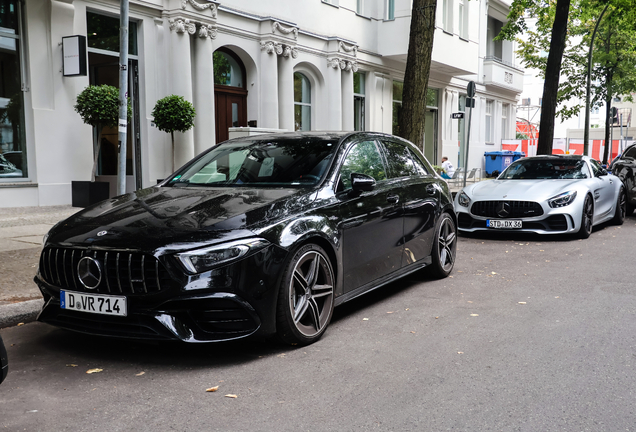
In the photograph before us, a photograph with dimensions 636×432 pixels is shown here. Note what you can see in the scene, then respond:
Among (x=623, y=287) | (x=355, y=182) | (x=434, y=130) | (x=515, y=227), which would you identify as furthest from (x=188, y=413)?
(x=434, y=130)

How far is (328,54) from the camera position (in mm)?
20406

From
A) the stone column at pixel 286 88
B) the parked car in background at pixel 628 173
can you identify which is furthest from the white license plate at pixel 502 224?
the stone column at pixel 286 88

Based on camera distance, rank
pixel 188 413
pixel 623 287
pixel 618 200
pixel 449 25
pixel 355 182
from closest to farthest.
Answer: pixel 188 413
pixel 355 182
pixel 623 287
pixel 618 200
pixel 449 25

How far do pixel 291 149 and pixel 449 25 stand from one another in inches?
817

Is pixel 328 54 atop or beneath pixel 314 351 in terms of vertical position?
atop

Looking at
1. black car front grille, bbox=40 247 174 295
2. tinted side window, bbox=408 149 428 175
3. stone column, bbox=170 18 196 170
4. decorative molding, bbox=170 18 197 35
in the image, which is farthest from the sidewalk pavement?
decorative molding, bbox=170 18 197 35

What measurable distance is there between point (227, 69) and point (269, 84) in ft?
3.94

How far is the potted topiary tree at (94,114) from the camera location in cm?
1246

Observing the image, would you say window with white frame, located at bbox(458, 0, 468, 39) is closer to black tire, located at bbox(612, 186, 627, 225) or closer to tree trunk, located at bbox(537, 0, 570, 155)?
tree trunk, located at bbox(537, 0, 570, 155)

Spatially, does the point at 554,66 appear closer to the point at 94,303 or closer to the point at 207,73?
the point at 207,73

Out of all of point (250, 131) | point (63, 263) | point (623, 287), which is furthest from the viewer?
point (250, 131)

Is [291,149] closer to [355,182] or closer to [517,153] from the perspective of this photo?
[355,182]

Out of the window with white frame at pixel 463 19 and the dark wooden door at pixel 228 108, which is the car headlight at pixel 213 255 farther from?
the window with white frame at pixel 463 19

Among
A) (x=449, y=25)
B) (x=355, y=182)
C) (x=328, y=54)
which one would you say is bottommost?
(x=355, y=182)
